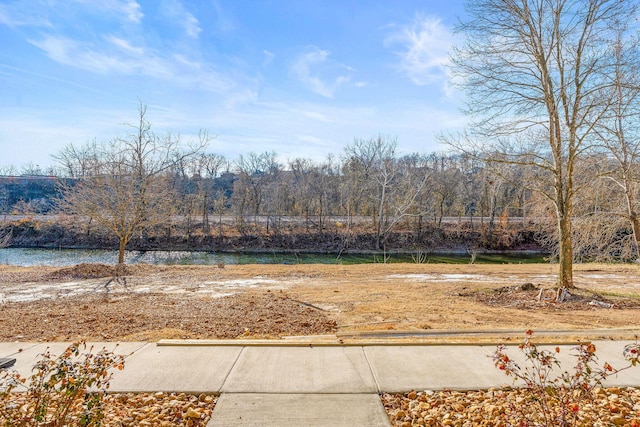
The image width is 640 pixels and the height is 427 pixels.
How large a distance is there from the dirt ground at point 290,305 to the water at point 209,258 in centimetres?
1054

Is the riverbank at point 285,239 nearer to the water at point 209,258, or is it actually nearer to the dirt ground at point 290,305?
the water at point 209,258

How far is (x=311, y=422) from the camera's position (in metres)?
2.59

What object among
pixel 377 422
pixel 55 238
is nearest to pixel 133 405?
pixel 377 422

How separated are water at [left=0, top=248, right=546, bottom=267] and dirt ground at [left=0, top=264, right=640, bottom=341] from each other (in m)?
10.5

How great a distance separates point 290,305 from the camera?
7145mm

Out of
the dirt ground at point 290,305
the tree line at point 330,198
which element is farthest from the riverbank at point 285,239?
the dirt ground at point 290,305

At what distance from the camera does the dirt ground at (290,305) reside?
5238 mm

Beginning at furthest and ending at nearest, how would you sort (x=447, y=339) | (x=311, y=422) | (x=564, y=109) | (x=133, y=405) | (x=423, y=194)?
(x=423, y=194) < (x=564, y=109) < (x=447, y=339) < (x=133, y=405) < (x=311, y=422)

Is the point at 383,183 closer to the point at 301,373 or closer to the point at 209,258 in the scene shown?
the point at 209,258

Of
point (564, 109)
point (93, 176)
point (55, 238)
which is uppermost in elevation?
point (564, 109)

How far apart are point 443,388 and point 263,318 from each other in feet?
11.4

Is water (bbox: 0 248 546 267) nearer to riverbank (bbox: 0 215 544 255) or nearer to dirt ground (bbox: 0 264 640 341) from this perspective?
riverbank (bbox: 0 215 544 255)

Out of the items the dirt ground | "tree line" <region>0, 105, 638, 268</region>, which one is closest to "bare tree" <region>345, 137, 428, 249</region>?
"tree line" <region>0, 105, 638, 268</region>

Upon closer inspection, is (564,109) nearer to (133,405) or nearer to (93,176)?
(133,405)
